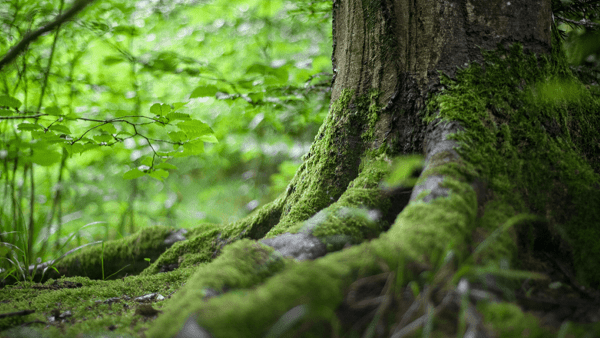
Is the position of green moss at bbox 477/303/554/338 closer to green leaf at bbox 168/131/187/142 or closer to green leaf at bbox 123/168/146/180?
green leaf at bbox 168/131/187/142

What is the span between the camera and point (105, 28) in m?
2.54

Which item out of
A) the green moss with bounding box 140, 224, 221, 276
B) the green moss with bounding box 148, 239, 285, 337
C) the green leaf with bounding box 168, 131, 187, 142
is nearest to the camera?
the green moss with bounding box 148, 239, 285, 337

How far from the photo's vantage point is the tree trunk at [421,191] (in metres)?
0.81

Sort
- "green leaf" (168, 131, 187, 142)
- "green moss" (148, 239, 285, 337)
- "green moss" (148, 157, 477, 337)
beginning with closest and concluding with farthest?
1. "green moss" (148, 157, 477, 337)
2. "green moss" (148, 239, 285, 337)
3. "green leaf" (168, 131, 187, 142)

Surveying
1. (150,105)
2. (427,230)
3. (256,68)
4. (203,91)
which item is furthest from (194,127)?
(150,105)

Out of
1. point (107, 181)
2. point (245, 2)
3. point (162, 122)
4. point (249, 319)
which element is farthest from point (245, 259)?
point (107, 181)

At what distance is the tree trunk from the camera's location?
81 cm

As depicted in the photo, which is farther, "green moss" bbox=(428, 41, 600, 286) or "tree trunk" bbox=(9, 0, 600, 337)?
"green moss" bbox=(428, 41, 600, 286)

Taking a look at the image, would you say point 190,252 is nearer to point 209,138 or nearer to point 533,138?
point 209,138

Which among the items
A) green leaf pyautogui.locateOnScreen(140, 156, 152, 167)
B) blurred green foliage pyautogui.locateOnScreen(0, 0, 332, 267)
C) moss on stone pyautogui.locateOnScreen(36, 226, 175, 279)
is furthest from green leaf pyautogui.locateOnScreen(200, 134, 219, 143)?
moss on stone pyautogui.locateOnScreen(36, 226, 175, 279)

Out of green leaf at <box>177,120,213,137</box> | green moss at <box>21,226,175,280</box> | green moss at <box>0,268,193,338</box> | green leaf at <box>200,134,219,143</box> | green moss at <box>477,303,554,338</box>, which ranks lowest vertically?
green moss at <box>21,226,175,280</box>

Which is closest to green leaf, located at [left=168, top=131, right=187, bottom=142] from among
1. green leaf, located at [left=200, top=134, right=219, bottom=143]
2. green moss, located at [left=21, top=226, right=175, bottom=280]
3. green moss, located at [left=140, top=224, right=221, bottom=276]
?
green leaf, located at [left=200, top=134, right=219, bottom=143]

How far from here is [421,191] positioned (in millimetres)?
1189

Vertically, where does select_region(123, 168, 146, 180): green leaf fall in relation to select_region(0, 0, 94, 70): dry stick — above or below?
below
